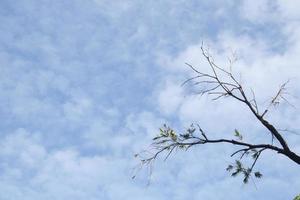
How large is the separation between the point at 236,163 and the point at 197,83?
206cm

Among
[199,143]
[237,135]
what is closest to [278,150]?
[237,135]

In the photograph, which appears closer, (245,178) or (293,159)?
(293,159)

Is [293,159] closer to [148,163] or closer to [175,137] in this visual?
[175,137]

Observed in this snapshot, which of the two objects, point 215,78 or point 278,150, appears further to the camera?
point 215,78

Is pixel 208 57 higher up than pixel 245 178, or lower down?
higher up

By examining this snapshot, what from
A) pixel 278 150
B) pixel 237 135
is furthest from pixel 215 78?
pixel 278 150

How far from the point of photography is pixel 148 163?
10.5 metres

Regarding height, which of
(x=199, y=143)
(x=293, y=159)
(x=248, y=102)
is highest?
(x=248, y=102)

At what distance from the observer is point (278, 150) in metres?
9.29

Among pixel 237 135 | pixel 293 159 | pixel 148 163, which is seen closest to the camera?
pixel 293 159

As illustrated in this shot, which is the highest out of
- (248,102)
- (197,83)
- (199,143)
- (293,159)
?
(197,83)

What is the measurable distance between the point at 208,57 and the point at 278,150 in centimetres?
276

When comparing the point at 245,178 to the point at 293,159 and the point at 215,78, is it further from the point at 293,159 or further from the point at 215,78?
the point at 215,78

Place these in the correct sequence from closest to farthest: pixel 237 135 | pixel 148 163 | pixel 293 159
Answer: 1. pixel 293 159
2. pixel 237 135
3. pixel 148 163
